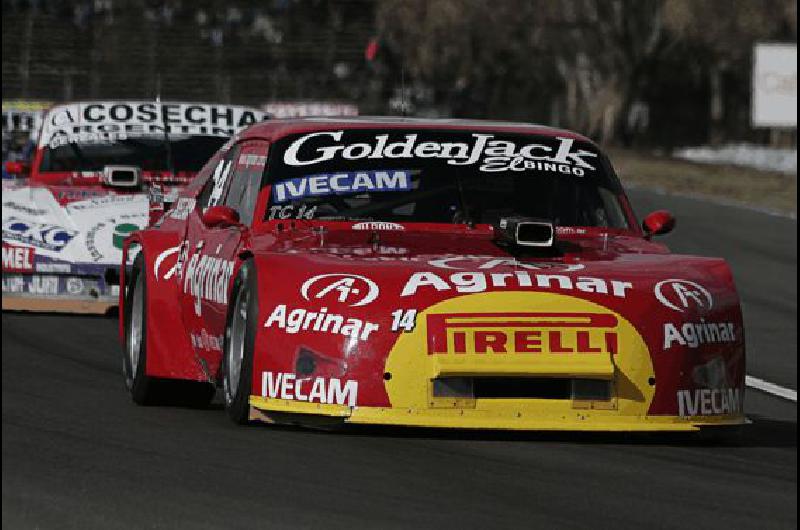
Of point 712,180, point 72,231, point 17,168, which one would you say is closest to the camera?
point 72,231

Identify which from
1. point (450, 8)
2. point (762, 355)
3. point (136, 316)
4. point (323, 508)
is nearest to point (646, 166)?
point (450, 8)

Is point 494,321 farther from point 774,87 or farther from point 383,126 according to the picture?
point 774,87

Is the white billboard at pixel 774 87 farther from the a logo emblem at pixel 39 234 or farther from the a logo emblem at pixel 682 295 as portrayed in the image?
the a logo emblem at pixel 682 295

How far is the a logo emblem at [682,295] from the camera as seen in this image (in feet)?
24.3

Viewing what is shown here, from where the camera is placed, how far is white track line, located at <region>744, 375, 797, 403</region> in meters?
10.7

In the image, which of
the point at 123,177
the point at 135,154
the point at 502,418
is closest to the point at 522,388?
the point at 502,418

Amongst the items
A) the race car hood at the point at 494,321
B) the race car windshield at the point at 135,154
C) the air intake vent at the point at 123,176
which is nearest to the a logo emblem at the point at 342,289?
the race car hood at the point at 494,321

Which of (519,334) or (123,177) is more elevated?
(519,334)

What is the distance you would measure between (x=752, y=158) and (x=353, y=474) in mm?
43926

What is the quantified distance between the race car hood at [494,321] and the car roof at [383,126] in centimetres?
131

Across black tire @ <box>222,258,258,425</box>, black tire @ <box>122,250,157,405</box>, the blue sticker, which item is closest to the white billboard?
black tire @ <box>122,250,157,405</box>

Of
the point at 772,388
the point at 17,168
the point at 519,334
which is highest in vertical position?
the point at 519,334

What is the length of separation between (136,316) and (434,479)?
2724 millimetres

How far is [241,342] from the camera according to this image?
7.76 metres
